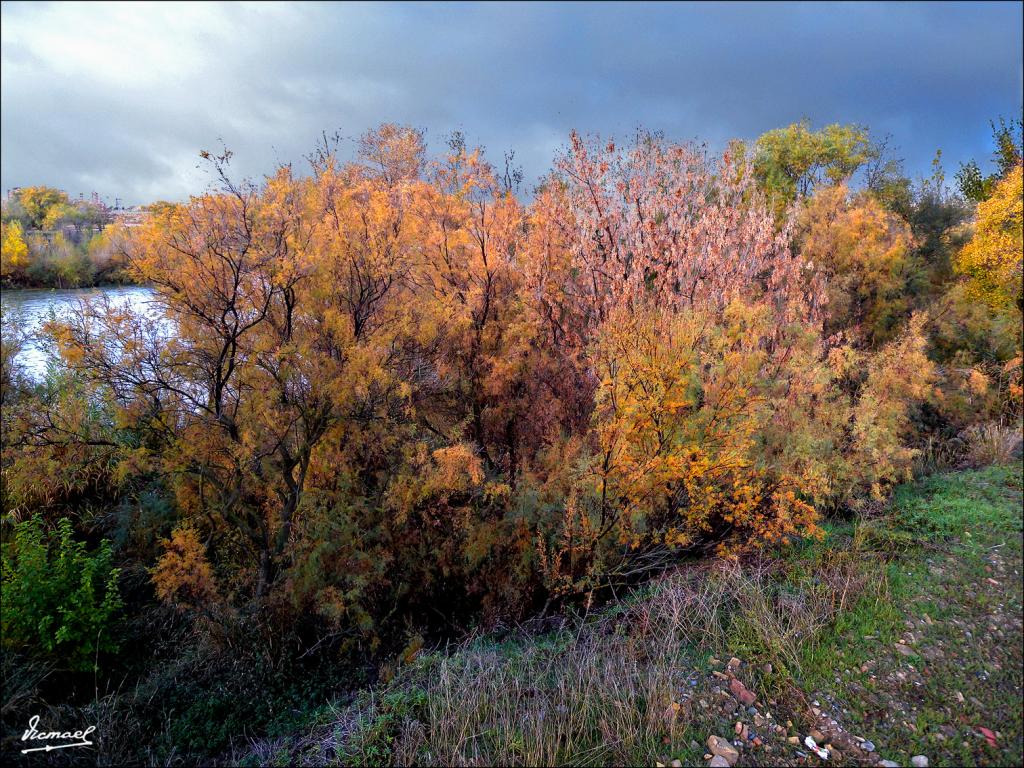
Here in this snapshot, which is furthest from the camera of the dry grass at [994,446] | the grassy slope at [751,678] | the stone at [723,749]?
the dry grass at [994,446]

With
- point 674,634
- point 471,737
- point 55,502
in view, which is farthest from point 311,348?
point 55,502

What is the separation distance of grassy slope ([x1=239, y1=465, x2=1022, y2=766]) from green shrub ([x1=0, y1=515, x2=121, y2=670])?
295cm

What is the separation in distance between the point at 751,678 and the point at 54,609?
753cm

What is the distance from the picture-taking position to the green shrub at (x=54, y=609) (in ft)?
19.2

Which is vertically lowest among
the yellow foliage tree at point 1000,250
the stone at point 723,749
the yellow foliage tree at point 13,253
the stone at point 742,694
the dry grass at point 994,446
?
the stone at point 723,749

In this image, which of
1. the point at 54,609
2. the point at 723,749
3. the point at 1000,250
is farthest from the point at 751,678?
the point at 1000,250

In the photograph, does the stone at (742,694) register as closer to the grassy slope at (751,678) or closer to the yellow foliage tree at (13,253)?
the grassy slope at (751,678)

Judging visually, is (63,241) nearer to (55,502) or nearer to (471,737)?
(55,502)

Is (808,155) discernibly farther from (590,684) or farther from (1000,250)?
(590,684)

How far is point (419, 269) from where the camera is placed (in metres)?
8.35

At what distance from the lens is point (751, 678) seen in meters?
4.13

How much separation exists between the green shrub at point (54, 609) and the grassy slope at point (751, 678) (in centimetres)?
295

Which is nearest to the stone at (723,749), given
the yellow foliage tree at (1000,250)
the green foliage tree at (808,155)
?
the yellow foliage tree at (1000,250)

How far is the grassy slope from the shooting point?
11.8ft
